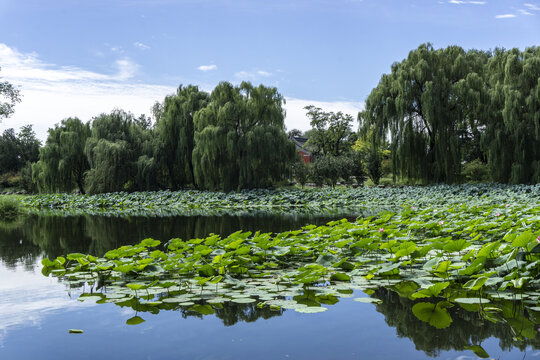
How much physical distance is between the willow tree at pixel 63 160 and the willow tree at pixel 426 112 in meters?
14.1

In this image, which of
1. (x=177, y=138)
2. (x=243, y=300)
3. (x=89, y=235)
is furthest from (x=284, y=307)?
(x=177, y=138)

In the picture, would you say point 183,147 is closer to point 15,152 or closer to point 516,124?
point 516,124

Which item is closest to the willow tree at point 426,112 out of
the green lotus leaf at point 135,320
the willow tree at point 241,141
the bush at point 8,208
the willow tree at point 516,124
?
the willow tree at point 516,124

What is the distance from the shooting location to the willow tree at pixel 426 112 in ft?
56.4

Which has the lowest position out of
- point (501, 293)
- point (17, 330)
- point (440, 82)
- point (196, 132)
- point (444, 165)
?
point (17, 330)

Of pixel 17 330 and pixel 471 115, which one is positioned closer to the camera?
pixel 17 330

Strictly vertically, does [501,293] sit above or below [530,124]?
below

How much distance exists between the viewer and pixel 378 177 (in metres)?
26.6

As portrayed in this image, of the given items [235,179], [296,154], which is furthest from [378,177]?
[235,179]

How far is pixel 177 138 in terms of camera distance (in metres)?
21.8

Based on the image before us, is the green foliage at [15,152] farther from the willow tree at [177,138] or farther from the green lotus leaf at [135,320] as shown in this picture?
the green lotus leaf at [135,320]

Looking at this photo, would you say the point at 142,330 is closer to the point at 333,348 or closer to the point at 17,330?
the point at 17,330

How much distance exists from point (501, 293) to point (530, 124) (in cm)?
1575

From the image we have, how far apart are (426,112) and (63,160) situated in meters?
16.7
